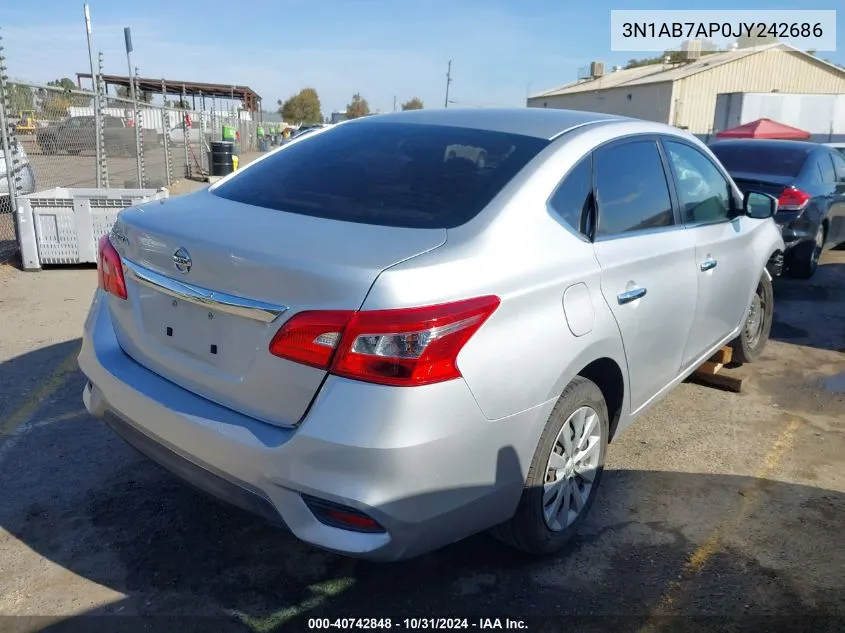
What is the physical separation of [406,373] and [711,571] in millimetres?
1745

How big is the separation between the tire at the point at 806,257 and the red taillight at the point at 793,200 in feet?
1.98

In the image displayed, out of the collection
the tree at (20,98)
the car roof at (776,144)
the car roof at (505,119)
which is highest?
the tree at (20,98)

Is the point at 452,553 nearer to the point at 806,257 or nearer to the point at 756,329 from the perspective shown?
the point at 756,329

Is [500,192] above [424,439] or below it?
above

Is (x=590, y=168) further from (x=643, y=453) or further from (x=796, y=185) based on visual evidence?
(x=796, y=185)

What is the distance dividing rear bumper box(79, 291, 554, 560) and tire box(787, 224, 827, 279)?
6.98 m

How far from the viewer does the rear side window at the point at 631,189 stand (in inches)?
117

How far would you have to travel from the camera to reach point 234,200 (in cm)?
283

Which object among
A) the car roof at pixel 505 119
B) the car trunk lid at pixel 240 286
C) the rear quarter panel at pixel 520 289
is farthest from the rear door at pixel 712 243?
the car trunk lid at pixel 240 286

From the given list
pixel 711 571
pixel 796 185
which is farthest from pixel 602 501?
pixel 796 185

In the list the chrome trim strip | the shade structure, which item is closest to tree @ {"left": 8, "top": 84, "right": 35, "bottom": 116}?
the chrome trim strip

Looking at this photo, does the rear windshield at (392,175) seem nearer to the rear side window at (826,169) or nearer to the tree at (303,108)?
the rear side window at (826,169)

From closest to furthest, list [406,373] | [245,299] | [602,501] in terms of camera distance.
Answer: [406,373], [245,299], [602,501]

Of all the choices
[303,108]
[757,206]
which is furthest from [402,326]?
[303,108]
